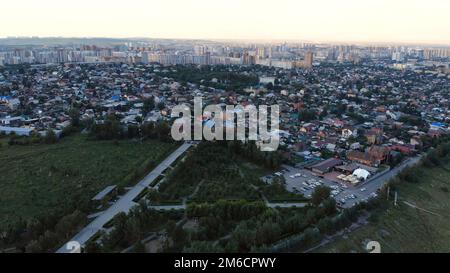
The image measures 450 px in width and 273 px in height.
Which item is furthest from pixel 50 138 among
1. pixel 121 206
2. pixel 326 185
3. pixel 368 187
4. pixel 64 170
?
pixel 368 187

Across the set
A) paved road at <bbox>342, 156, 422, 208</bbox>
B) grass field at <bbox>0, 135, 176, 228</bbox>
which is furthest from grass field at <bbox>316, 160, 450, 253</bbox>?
grass field at <bbox>0, 135, 176, 228</bbox>

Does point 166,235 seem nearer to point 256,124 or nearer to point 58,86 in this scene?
point 256,124

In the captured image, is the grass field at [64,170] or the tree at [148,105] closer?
the grass field at [64,170]

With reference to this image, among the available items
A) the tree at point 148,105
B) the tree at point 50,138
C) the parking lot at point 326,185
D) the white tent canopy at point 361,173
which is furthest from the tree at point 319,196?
the tree at point 148,105

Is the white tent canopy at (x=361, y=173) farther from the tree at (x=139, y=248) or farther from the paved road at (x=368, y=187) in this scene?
the tree at (x=139, y=248)

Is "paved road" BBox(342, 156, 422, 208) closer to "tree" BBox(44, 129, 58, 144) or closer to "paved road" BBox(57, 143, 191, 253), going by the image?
"paved road" BBox(57, 143, 191, 253)
